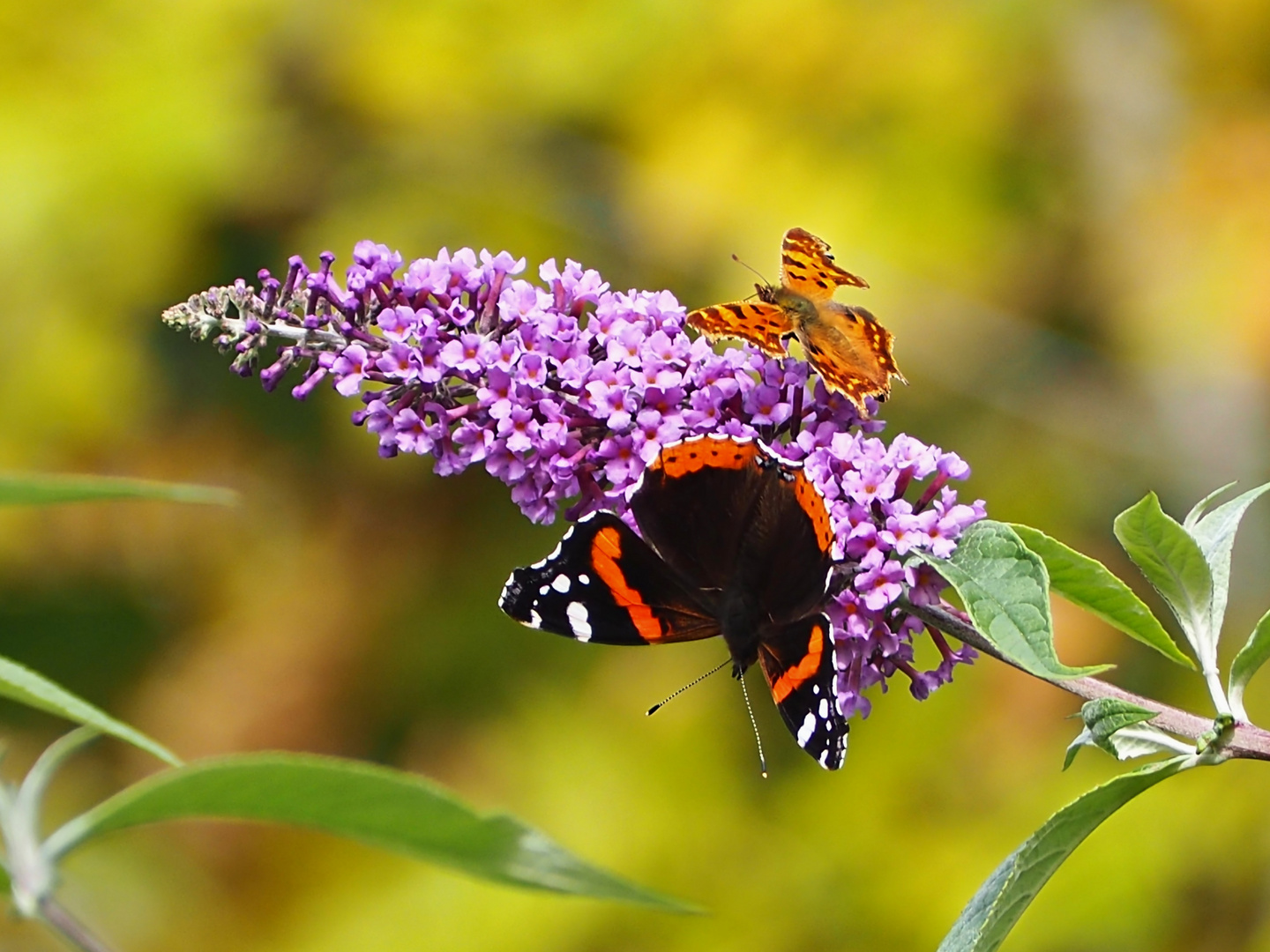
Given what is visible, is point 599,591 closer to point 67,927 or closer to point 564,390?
point 564,390

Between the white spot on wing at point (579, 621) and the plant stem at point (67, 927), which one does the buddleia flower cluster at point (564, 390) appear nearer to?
the white spot on wing at point (579, 621)

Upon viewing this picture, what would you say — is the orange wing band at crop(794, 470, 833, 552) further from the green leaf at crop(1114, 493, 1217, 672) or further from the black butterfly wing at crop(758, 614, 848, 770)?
the green leaf at crop(1114, 493, 1217, 672)

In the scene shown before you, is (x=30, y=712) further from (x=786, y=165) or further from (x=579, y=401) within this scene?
(x=579, y=401)

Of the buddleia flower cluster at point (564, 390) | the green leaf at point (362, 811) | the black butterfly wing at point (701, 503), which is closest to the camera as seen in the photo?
the green leaf at point (362, 811)

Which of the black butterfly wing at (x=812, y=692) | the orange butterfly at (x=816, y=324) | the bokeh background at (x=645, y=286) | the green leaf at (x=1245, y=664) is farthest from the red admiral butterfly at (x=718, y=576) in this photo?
the bokeh background at (x=645, y=286)

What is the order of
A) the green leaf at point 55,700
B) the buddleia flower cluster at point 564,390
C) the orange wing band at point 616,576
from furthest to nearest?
the orange wing band at point 616,576 < the buddleia flower cluster at point 564,390 < the green leaf at point 55,700

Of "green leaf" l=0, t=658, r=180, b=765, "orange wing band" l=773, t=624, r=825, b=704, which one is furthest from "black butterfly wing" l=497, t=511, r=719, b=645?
"green leaf" l=0, t=658, r=180, b=765

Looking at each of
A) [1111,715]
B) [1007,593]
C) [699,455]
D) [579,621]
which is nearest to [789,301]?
[699,455]
